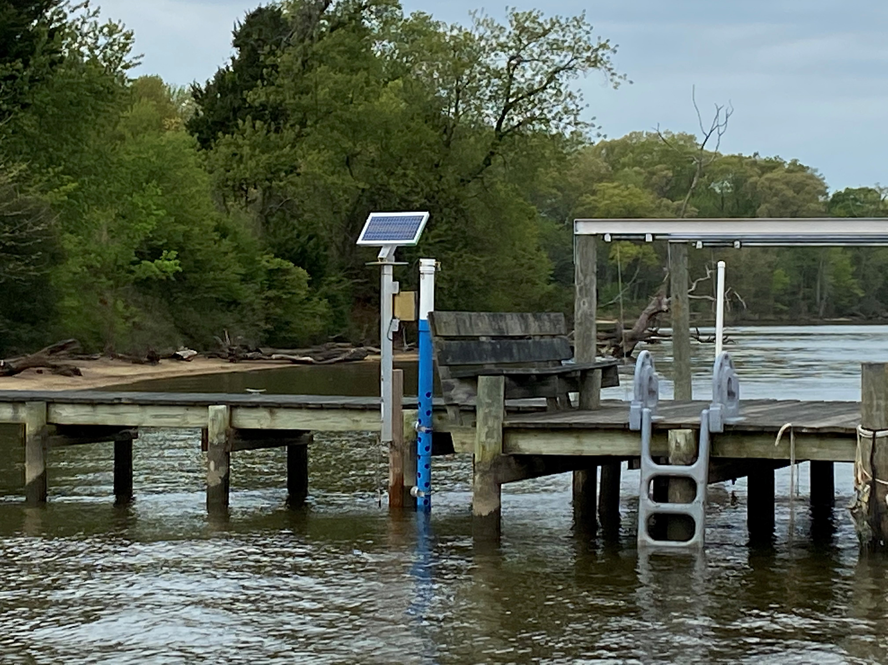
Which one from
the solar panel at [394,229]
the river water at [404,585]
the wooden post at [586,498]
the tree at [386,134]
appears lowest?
the river water at [404,585]

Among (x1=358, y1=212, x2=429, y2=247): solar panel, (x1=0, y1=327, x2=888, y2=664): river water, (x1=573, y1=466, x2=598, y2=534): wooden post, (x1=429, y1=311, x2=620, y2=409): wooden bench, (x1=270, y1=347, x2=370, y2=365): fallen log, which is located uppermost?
(x1=358, y1=212, x2=429, y2=247): solar panel

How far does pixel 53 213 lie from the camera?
4097cm

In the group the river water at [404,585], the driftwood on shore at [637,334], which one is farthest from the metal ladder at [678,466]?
the driftwood on shore at [637,334]

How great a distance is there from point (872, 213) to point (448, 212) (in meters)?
70.4

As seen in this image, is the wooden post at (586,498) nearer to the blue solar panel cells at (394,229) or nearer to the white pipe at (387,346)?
the white pipe at (387,346)

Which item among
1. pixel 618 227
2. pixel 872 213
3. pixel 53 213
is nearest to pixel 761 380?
pixel 53 213

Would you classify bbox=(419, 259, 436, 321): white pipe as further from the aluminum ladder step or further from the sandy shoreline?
the sandy shoreline

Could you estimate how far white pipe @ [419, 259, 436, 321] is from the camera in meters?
13.7

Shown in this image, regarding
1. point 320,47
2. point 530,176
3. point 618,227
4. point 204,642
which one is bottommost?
point 204,642

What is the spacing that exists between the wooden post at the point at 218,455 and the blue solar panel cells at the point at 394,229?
2.42m

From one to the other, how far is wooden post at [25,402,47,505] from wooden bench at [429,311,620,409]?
16.0 ft

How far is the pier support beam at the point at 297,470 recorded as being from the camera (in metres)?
17.5

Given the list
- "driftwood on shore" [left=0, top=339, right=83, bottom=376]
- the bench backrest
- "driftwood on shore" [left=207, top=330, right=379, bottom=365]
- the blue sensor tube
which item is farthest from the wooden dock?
"driftwood on shore" [left=207, top=330, right=379, bottom=365]

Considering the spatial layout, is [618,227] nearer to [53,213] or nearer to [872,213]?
[53,213]
